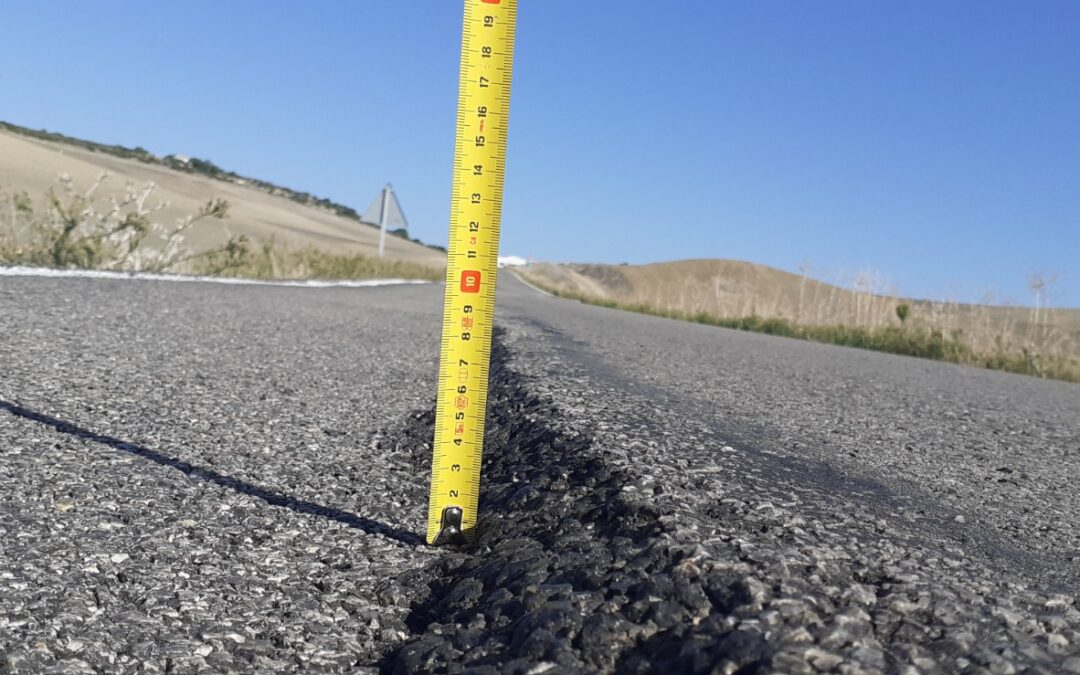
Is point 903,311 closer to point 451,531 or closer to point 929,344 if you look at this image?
point 929,344

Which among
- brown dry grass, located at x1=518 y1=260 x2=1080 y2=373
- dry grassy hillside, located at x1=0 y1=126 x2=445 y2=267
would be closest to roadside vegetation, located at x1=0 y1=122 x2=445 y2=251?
dry grassy hillside, located at x1=0 y1=126 x2=445 y2=267

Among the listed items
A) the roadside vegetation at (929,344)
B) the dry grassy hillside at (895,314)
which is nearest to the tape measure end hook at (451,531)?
the roadside vegetation at (929,344)

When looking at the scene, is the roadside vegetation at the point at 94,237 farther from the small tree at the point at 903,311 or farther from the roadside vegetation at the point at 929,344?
the small tree at the point at 903,311

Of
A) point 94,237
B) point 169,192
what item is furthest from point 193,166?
point 94,237

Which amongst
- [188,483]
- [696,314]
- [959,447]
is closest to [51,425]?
[188,483]

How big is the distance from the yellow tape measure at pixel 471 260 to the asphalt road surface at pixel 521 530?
0.13 m

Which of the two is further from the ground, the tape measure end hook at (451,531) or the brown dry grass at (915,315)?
the brown dry grass at (915,315)

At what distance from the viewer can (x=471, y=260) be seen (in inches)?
92.7

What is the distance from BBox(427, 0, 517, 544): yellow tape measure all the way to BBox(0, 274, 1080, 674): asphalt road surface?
0.13 metres

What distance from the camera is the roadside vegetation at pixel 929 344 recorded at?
10547mm

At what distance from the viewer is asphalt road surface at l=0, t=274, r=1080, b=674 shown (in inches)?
64.0

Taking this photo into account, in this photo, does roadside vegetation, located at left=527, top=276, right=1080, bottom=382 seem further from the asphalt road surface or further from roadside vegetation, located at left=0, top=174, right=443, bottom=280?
roadside vegetation, located at left=0, top=174, right=443, bottom=280

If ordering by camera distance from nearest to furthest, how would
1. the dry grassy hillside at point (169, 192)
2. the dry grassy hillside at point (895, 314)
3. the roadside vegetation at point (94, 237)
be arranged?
the roadside vegetation at point (94, 237), the dry grassy hillside at point (895, 314), the dry grassy hillside at point (169, 192)

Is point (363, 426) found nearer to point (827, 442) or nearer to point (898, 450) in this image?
point (827, 442)
